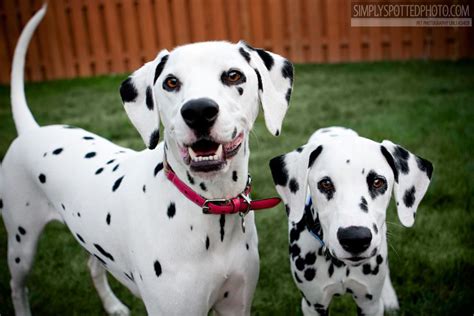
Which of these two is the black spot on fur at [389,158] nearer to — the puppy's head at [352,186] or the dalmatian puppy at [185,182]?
the puppy's head at [352,186]

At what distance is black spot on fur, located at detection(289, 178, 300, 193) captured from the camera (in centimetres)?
306

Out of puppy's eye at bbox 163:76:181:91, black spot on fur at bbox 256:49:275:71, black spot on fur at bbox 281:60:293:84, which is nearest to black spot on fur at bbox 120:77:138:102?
puppy's eye at bbox 163:76:181:91

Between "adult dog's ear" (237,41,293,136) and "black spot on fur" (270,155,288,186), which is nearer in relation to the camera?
"adult dog's ear" (237,41,293,136)

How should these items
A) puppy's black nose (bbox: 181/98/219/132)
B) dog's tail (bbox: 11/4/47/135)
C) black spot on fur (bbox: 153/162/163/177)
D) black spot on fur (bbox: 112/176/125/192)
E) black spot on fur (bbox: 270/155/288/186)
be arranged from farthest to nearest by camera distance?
dog's tail (bbox: 11/4/47/135) < black spot on fur (bbox: 112/176/125/192) < black spot on fur (bbox: 270/155/288/186) < black spot on fur (bbox: 153/162/163/177) < puppy's black nose (bbox: 181/98/219/132)

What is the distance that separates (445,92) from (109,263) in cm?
708

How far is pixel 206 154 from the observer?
259cm

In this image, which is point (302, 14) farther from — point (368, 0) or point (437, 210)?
point (437, 210)

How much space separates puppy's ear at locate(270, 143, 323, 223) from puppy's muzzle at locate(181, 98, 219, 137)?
30.8 inches

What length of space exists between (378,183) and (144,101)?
1374 mm

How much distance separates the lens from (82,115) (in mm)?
9430

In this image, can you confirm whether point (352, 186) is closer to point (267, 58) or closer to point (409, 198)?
point (409, 198)

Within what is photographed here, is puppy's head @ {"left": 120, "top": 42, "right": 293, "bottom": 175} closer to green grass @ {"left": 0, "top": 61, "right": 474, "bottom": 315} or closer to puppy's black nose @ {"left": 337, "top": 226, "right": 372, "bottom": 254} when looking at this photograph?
puppy's black nose @ {"left": 337, "top": 226, "right": 372, "bottom": 254}

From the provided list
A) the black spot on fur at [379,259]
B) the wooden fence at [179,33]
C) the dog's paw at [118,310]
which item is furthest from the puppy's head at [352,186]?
the wooden fence at [179,33]

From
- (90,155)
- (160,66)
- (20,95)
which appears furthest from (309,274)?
(20,95)
